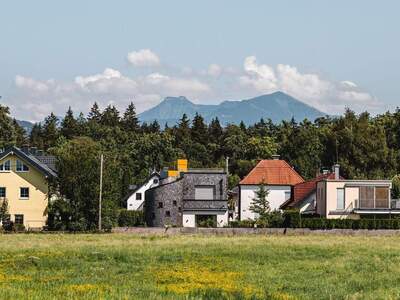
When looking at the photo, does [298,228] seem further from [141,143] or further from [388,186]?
[141,143]

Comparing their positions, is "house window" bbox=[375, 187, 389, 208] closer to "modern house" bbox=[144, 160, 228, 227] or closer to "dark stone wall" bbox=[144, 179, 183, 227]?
"modern house" bbox=[144, 160, 228, 227]

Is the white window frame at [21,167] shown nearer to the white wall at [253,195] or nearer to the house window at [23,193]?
the house window at [23,193]

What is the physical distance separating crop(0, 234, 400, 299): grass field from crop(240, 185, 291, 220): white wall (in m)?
41.8

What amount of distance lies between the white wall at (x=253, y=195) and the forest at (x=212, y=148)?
40.0 feet

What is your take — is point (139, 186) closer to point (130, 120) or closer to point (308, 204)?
point (308, 204)

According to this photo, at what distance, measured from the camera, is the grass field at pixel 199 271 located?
71.3ft

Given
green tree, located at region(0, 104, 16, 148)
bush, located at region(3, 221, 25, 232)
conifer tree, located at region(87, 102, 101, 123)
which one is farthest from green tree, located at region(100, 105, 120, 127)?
bush, located at region(3, 221, 25, 232)

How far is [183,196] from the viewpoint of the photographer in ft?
253

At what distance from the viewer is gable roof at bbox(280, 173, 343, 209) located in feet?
254

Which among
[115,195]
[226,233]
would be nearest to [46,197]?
[115,195]

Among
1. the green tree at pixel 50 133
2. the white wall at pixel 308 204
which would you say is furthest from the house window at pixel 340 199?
the green tree at pixel 50 133

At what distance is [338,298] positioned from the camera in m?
21.2

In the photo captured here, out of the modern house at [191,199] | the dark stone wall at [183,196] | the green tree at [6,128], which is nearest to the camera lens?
the modern house at [191,199]

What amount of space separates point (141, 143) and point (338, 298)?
102814mm
